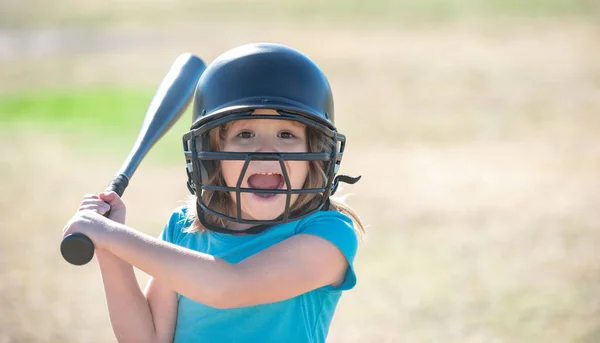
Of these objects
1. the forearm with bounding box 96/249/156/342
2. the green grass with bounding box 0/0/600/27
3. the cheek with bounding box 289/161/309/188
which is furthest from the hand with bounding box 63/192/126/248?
the green grass with bounding box 0/0/600/27

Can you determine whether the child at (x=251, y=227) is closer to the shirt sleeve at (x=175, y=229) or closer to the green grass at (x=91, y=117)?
the shirt sleeve at (x=175, y=229)

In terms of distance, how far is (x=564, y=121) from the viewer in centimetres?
1182

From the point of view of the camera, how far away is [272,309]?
2668 millimetres

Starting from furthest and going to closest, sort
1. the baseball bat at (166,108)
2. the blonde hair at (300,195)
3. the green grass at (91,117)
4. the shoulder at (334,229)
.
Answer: the green grass at (91,117)
the baseball bat at (166,108)
the blonde hair at (300,195)
the shoulder at (334,229)

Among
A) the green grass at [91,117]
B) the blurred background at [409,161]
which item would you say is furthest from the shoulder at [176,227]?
the green grass at [91,117]

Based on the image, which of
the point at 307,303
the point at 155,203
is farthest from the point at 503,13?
the point at 307,303

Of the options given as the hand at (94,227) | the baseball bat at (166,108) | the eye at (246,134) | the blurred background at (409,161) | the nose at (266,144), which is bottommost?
the hand at (94,227)

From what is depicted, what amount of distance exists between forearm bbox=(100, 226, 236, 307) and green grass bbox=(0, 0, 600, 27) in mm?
20006

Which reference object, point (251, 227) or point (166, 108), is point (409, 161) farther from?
point (251, 227)

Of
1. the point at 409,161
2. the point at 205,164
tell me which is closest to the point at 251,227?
the point at 205,164

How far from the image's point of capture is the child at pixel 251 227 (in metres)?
2.51

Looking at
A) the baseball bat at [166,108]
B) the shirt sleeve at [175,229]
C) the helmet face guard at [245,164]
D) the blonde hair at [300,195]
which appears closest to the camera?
the helmet face guard at [245,164]

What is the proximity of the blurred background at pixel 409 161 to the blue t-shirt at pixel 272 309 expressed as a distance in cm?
255

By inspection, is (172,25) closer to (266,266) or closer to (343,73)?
(343,73)
